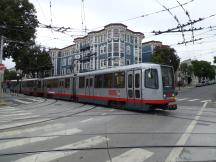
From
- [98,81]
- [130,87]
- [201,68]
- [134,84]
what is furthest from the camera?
[201,68]

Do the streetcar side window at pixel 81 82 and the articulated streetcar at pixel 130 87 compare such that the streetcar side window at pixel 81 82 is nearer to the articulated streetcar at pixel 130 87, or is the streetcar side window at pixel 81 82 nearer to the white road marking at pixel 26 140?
the articulated streetcar at pixel 130 87

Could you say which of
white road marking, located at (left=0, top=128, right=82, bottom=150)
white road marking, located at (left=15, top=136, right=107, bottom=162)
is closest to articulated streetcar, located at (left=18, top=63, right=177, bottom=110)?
white road marking, located at (left=0, top=128, right=82, bottom=150)

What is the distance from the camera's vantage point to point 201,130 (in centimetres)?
978

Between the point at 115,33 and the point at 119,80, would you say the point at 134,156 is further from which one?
the point at 115,33

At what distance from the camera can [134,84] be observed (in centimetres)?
1576

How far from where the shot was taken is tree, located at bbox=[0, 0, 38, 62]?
2594 cm

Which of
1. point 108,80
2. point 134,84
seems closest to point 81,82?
point 108,80

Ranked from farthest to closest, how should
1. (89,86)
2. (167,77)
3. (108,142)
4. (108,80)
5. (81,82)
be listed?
1. (81,82)
2. (89,86)
3. (108,80)
4. (167,77)
5. (108,142)

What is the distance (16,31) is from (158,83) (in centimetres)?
1791

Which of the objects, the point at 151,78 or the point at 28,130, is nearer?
the point at 28,130

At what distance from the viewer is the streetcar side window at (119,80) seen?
670 inches

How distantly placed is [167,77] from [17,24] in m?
17.2

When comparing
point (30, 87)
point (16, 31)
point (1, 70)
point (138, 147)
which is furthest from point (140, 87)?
point (30, 87)

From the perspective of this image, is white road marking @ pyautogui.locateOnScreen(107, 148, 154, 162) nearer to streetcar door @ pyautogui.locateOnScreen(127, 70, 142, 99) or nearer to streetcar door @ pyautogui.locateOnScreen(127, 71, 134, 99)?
streetcar door @ pyautogui.locateOnScreen(127, 70, 142, 99)
